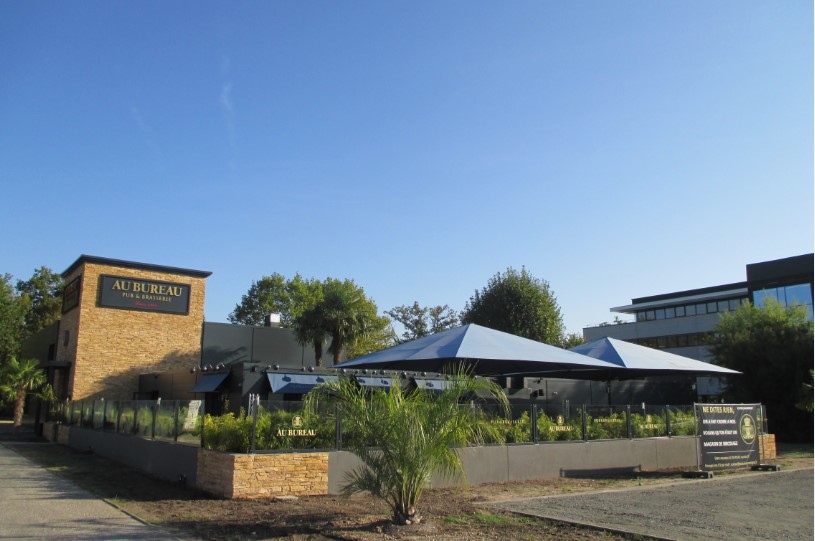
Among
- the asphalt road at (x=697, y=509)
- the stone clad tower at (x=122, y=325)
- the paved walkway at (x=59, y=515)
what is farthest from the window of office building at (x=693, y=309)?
the paved walkway at (x=59, y=515)

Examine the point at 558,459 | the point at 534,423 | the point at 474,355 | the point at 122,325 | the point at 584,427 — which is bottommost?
the point at 558,459

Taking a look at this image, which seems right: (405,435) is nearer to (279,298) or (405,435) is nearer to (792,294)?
(792,294)

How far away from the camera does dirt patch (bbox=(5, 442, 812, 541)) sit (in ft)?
26.3

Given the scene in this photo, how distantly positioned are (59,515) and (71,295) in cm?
2323

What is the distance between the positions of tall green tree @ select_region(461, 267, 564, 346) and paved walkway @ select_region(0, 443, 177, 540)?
28.7 meters

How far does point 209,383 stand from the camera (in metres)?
21.4

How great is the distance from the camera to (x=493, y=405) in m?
13.2

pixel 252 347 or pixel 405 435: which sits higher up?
pixel 252 347

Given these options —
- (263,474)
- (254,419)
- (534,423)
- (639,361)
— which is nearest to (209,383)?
(254,419)

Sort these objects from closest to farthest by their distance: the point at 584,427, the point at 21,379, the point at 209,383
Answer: the point at 584,427, the point at 209,383, the point at 21,379

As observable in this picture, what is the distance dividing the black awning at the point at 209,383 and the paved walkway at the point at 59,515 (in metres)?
7.49

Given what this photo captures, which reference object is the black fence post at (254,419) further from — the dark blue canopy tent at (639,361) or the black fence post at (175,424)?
the dark blue canopy tent at (639,361)

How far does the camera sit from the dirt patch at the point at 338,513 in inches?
316

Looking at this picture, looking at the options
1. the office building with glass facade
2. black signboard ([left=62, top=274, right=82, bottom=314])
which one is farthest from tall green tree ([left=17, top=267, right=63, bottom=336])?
the office building with glass facade
